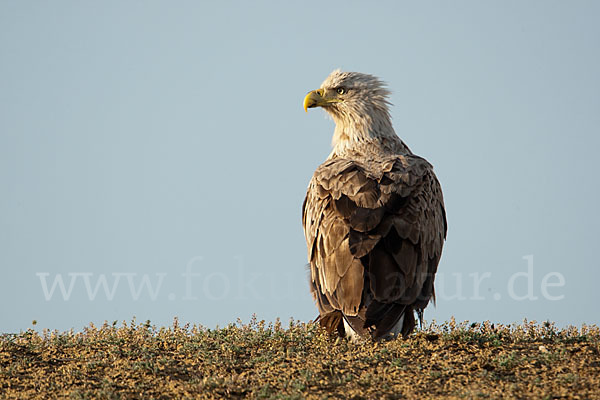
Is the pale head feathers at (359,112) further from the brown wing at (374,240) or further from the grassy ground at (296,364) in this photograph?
the grassy ground at (296,364)

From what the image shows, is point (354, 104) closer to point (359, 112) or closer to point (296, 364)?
point (359, 112)

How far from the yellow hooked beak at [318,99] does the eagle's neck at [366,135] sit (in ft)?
1.14

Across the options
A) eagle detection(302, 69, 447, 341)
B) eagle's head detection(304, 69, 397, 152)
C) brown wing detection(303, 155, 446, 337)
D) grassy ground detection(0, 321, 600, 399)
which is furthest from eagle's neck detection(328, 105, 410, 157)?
grassy ground detection(0, 321, 600, 399)

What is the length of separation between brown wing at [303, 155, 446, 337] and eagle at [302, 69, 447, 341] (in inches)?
0.5

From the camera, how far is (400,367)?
8.12 m

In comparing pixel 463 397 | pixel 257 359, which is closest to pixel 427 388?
pixel 463 397

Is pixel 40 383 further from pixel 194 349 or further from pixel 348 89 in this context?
pixel 348 89

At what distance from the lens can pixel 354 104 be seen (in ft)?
41.2

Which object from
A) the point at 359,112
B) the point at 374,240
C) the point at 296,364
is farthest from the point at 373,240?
the point at 359,112

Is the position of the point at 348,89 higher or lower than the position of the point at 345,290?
higher

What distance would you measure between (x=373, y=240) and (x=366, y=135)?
3.14 metres

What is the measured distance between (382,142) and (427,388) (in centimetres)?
536

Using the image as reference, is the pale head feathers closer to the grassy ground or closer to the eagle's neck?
the eagle's neck

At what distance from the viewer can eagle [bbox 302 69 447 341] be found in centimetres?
935
